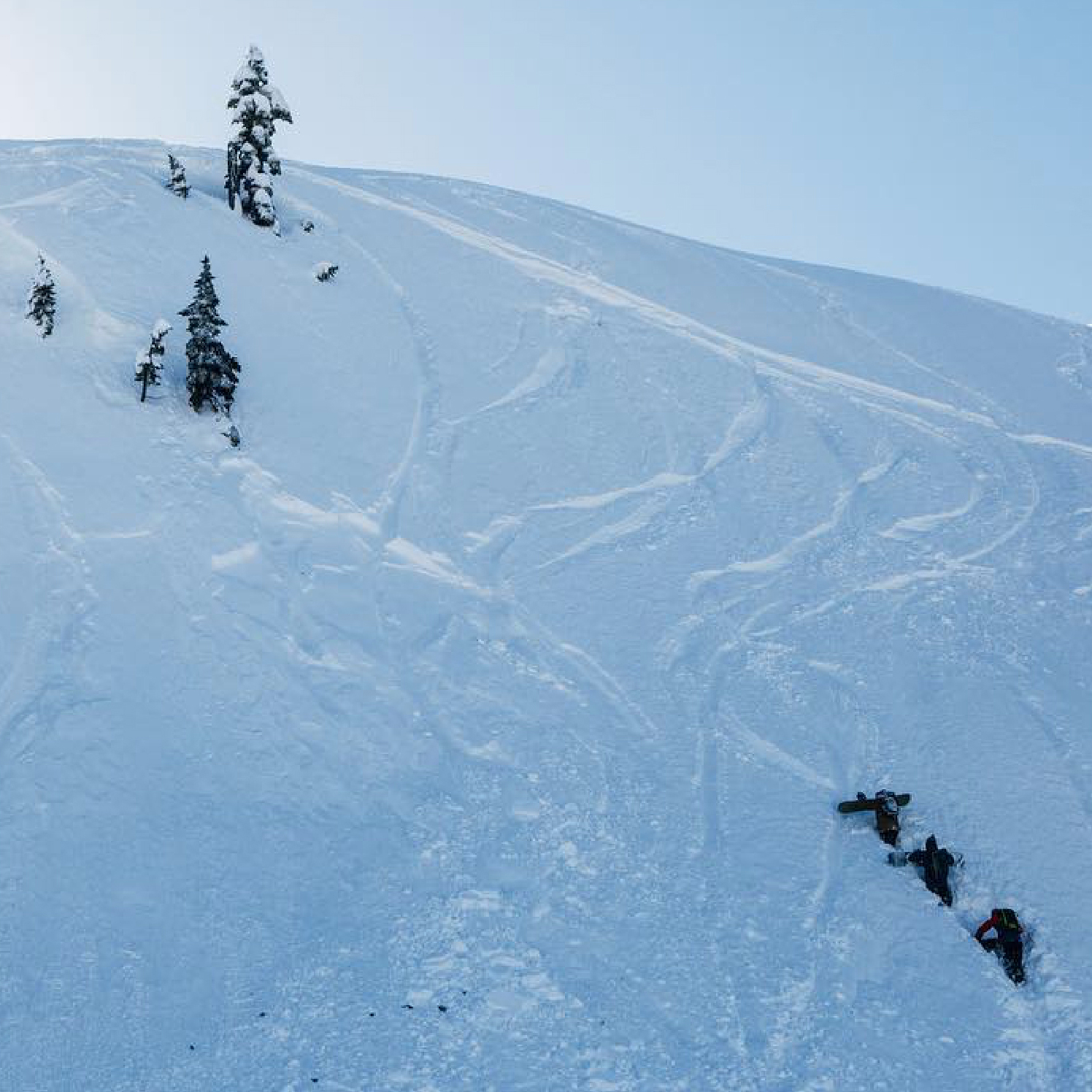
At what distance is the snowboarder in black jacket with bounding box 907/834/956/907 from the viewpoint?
12.7 metres

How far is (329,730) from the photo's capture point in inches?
557

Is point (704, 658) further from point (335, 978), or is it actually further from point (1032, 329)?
point (1032, 329)

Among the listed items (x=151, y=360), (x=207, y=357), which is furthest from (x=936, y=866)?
(x=151, y=360)

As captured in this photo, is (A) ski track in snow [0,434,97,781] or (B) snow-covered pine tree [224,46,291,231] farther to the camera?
(B) snow-covered pine tree [224,46,291,231]

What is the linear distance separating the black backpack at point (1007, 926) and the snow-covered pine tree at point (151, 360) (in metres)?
15.9

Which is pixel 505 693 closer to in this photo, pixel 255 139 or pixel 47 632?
pixel 47 632

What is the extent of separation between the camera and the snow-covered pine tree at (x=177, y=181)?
28.9 metres

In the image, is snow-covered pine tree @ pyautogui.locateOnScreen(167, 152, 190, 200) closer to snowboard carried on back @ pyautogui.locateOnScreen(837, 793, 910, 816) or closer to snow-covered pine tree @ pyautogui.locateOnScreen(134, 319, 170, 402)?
snow-covered pine tree @ pyautogui.locateOnScreen(134, 319, 170, 402)

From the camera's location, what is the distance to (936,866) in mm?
12750

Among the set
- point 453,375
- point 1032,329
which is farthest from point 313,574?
point 1032,329

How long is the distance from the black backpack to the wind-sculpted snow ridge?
37 centimetres

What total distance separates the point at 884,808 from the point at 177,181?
965 inches

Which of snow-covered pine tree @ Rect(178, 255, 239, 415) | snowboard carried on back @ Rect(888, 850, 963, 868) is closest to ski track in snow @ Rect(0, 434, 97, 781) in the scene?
snow-covered pine tree @ Rect(178, 255, 239, 415)

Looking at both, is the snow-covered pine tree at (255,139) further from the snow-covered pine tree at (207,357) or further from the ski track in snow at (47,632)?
the ski track in snow at (47,632)
